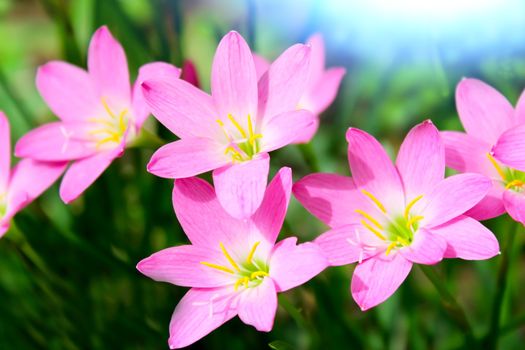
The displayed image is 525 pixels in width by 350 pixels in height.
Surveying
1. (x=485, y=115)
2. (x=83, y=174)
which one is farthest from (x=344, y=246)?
(x=83, y=174)

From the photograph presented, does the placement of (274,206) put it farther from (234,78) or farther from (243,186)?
(234,78)

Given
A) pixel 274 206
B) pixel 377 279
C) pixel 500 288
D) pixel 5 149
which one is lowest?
pixel 500 288

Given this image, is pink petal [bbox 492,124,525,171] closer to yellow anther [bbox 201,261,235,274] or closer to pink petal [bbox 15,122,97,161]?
yellow anther [bbox 201,261,235,274]

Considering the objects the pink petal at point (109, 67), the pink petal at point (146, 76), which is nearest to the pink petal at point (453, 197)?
the pink petal at point (146, 76)

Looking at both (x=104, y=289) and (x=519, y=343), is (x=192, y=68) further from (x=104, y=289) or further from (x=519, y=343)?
(x=519, y=343)

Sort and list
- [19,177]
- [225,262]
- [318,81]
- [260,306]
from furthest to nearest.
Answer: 1. [318,81]
2. [19,177]
3. [225,262]
4. [260,306]

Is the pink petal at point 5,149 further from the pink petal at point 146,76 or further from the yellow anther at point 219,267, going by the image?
the yellow anther at point 219,267
